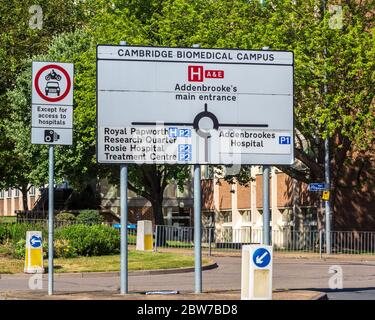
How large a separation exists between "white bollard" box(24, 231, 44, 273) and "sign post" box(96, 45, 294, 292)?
8137 millimetres

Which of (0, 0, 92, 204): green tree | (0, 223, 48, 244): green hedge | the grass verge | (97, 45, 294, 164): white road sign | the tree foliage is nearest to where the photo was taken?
(97, 45, 294, 164): white road sign

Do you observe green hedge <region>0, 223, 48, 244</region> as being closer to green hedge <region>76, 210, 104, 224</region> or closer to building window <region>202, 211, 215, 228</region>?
green hedge <region>76, 210, 104, 224</region>

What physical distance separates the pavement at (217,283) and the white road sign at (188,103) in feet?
8.70

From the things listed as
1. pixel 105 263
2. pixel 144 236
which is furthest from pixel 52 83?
pixel 144 236

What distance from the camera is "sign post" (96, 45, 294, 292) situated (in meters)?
18.5

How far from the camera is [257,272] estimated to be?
1597cm

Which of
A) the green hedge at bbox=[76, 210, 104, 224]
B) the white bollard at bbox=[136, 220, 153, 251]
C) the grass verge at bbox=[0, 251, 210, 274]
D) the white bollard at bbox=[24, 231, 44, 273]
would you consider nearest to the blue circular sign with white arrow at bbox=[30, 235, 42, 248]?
the white bollard at bbox=[24, 231, 44, 273]

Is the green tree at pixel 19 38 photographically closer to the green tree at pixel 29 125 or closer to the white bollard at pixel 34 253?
the green tree at pixel 29 125

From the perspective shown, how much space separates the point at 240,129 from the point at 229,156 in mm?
545

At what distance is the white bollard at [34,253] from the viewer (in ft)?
85.3

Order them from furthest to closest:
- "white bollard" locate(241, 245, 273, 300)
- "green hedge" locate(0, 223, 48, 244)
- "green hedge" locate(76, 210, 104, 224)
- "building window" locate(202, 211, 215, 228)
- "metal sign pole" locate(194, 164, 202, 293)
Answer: "building window" locate(202, 211, 215, 228), "green hedge" locate(76, 210, 104, 224), "green hedge" locate(0, 223, 48, 244), "metal sign pole" locate(194, 164, 202, 293), "white bollard" locate(241, 245, 273, 300)

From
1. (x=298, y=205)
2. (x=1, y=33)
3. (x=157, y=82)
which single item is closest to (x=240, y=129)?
(x=157, y=82)

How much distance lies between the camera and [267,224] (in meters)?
18.4

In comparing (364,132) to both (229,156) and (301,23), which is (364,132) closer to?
(301,23)
